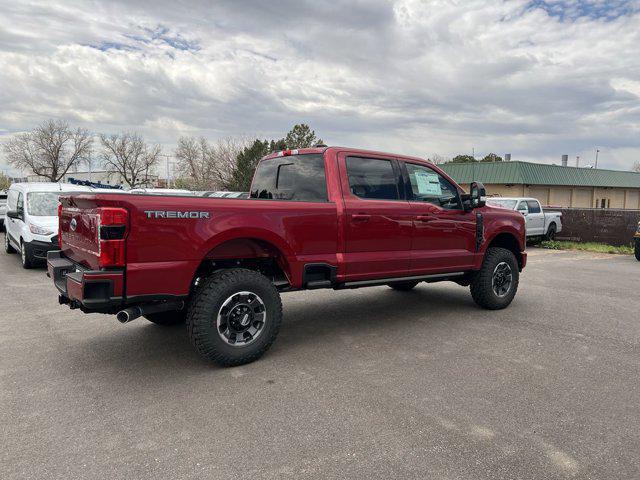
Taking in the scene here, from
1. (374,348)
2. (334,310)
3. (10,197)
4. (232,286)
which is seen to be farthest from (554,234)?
(10,197)

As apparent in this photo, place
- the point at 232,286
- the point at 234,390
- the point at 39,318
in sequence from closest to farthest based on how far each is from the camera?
the point at 234,390
the point at 232,286
the point at 39,318

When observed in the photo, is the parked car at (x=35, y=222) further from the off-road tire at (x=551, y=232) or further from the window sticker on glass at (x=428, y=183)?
the off-road tire at (x=551, y=232)

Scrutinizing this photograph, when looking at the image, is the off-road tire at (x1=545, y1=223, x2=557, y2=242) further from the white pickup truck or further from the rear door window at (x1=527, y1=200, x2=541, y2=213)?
the rear door window at (x1=527, y1=200, x2=541, y2=213)

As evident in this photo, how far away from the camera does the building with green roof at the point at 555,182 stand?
36281mm

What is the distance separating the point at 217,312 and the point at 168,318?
1698mm

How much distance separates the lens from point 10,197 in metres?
13.2

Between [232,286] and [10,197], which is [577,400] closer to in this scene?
[232,286]

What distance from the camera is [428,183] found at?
5879 mm

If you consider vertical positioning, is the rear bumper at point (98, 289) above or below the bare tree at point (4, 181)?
below

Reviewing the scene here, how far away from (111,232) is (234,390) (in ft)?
5.08

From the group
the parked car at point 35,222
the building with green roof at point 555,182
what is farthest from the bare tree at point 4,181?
the parked car at point 35,222

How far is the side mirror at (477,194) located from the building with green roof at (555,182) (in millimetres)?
31942

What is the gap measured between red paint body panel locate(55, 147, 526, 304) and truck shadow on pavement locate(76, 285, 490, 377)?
27.1 inches

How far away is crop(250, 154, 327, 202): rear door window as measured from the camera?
16.9 ft
